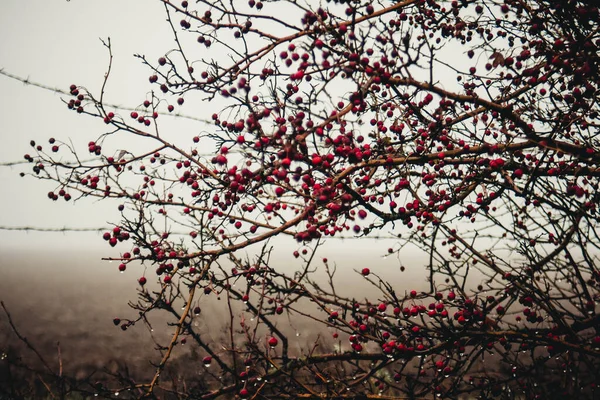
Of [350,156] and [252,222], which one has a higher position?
[350,156]

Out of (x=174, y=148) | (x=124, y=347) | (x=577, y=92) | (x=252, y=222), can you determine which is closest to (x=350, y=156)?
(x=252, y=222)

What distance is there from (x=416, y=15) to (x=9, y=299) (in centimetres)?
3376

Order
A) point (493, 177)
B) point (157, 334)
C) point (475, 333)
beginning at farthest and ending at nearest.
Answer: point (157, 334), point (493, 177), point (475, 333)

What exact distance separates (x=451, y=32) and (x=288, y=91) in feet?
9.82

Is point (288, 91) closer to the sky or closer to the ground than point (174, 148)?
closer to the sky

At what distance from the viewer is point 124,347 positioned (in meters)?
15.2

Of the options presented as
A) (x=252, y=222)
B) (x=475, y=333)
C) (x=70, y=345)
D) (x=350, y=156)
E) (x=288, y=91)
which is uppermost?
(x=288, y=91)

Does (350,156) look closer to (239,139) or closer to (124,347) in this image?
(239,139)

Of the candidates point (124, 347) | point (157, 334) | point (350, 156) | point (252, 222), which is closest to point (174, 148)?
point (252, 222)

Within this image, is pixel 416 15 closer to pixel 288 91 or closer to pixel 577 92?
pixel 577 92

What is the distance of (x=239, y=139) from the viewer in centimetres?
222

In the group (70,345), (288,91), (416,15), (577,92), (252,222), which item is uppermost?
(416,15)

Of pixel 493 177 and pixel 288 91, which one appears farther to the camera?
pixel 493 177

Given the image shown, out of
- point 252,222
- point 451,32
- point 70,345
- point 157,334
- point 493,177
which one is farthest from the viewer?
point 157,334
